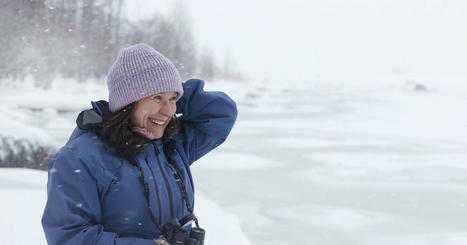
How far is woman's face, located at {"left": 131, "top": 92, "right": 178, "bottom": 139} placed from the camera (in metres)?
1.68

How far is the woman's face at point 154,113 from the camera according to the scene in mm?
1678

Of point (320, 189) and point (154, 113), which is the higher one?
point (154, 113)

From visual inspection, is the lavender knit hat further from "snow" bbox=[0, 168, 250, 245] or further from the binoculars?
"snow" bbox=[0, 168, 250, 245]

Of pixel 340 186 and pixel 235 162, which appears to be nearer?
pixel 340 186

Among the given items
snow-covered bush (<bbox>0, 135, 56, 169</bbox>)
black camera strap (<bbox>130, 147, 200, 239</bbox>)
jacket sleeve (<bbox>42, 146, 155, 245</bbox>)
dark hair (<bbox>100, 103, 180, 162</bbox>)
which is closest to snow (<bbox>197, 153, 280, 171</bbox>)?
snow-covered bush (<bbox>0, 135, 56, 169</bbox>)

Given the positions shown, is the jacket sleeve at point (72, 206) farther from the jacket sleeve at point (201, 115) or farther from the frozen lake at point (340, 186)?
the frozen lake at point (340, 186)

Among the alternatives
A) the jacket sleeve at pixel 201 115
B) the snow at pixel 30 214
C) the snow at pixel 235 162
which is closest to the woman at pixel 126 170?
the jacket sleeve at pixel 201 115

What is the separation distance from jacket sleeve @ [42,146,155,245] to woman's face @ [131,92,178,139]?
0.88ft

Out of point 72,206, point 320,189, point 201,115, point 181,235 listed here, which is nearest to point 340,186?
point 320,189

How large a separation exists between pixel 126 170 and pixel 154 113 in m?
0.23

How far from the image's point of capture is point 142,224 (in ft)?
5.21

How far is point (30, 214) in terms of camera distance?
3871 millimetres

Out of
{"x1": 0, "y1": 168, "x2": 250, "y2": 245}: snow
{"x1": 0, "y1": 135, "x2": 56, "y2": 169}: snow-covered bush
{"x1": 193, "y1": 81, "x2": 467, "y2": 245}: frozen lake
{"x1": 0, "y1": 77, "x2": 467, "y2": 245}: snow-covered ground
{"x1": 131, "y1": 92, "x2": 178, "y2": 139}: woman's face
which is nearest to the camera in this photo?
{"x1": 131, "y1": 92, "x2": 178, "y2": 139}: woman's face

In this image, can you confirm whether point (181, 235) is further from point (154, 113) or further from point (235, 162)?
point (235, 162)
